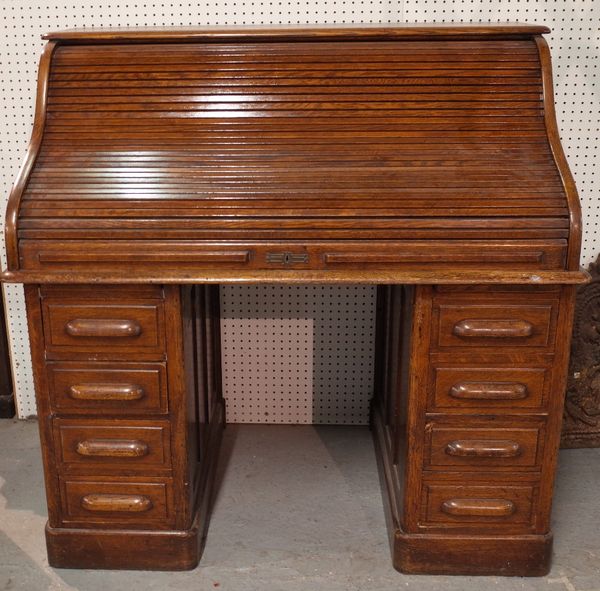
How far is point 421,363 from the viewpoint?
7.22 ft

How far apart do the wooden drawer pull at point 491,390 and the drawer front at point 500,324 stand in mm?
134

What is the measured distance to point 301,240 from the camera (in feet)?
6.94

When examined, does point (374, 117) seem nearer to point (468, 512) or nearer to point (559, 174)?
point (559, 174)

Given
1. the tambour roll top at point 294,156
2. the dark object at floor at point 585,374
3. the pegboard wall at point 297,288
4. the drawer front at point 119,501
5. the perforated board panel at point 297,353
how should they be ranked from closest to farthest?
the tambour roll top at point 294,156 → the drawer front at point 119,501 → the pegboard wall at point 297,288 → the dark object at floor at point 585,374 → the perforated board panel at point 297,353

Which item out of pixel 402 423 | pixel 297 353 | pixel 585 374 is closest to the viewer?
pixel 402 423

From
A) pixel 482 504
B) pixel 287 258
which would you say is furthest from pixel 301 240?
pixel 482 504

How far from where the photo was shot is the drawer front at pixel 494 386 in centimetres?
221

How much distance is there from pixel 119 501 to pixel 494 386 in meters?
1.26

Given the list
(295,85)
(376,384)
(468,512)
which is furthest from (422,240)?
(376,384)

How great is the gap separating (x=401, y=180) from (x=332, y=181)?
0.21m

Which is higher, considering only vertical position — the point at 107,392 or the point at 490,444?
the point at 107,392

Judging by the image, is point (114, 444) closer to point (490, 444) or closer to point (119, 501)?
point (119, 501)

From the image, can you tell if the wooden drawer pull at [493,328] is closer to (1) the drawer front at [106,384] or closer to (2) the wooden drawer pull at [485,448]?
(2) the wooden drawer pull at [485,448]

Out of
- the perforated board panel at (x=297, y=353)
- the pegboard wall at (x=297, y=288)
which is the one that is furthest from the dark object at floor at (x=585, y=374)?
the perforated board panel at (x=297, y=353)
